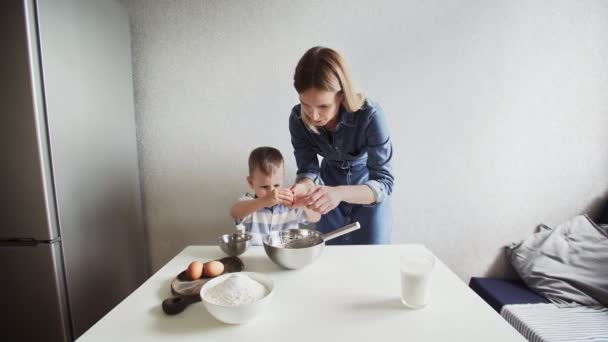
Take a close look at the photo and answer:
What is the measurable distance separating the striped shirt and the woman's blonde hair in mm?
619

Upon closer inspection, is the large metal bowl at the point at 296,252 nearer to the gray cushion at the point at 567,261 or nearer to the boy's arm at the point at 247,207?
the boy's arm at the point at 247,207

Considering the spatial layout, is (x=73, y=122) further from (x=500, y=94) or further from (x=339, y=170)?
(x=500, y=94)

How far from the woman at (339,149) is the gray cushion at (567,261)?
862 mm

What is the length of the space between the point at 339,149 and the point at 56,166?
113 centimetres

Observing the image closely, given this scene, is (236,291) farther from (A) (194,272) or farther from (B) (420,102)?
(B) (420,102)

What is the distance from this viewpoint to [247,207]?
4.54ft

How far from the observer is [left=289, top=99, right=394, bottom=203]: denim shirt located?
1261mm

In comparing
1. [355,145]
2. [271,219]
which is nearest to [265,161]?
[271,219]

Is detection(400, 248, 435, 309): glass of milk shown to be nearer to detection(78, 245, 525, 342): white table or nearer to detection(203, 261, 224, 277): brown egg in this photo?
detection(78, 245, 525, 342): white table

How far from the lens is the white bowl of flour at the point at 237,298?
26.0 inches

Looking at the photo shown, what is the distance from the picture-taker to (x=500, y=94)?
1.75m

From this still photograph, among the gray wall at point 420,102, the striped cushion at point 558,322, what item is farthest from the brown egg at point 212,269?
the striped cushion at point 558,322

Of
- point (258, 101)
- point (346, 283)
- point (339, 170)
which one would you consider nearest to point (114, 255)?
point (258, 101)

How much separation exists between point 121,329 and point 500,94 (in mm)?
1956
